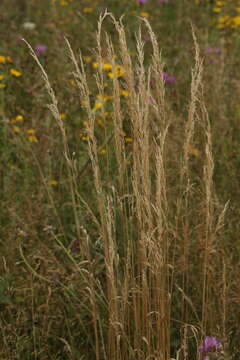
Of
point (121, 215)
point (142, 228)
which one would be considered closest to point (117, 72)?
point (121, 215)

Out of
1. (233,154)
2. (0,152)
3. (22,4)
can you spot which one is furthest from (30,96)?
(22,4)

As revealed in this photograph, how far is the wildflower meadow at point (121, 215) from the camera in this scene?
1722 mm

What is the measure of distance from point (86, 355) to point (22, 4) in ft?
13.8

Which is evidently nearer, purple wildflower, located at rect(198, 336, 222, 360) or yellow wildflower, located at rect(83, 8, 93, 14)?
purple wildflower, located at rect(198, 336, 222, 360)

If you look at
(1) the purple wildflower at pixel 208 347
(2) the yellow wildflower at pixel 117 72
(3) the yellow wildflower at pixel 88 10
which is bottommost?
(1) the purple wildflower at pixel 208 347

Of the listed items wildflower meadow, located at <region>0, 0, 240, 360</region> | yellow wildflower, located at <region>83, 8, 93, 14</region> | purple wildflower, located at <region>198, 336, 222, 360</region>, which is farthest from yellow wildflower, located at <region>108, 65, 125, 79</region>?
yellow wildflower, located at <region>83, 8, 93, 14</region>

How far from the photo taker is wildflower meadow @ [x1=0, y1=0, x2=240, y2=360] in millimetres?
1722

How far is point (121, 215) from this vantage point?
187 cm

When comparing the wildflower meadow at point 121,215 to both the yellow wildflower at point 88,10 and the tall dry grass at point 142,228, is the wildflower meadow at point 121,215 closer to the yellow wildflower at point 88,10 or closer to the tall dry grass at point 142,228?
the tall dry grass at point 142,228

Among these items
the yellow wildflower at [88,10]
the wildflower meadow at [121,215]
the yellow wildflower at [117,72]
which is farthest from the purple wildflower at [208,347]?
the yellow wildflower at [88,10]

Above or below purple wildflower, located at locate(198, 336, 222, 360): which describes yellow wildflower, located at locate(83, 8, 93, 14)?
above

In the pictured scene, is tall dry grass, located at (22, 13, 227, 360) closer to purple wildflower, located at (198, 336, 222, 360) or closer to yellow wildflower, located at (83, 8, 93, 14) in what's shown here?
purple wildflower, located at (198, 336, 222, 360)

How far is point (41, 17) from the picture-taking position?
5.38 m

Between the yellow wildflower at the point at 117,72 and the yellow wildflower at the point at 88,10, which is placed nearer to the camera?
the yellow wildflower at the point at 117,72
